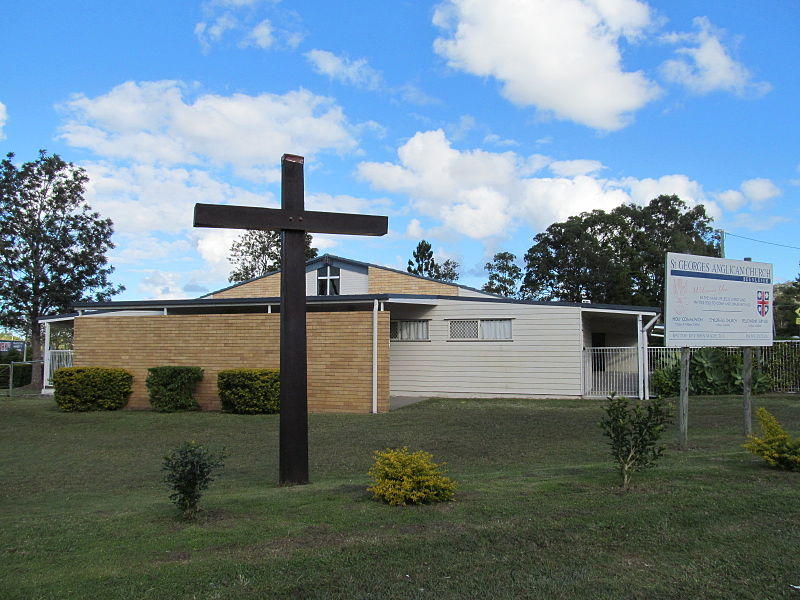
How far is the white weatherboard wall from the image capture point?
18297 millimetres

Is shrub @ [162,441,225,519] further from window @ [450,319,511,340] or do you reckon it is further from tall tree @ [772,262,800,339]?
tall tree @ [772,262,800,339]

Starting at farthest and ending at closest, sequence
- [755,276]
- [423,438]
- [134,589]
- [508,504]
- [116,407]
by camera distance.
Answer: [116,407]
[423,438]
[755,276]
[508,504]
[134,589]

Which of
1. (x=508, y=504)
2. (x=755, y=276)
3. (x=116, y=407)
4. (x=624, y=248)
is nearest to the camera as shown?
(x=508, y=504)

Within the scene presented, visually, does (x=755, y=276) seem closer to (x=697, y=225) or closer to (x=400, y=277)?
(x=400, y=277)

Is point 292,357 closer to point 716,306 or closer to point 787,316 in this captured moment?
point 716,306

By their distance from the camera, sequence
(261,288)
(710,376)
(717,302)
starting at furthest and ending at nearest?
(261,288), (710,376), (717,302)

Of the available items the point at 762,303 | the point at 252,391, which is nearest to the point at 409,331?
the point at 252,391

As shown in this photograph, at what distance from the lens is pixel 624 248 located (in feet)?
154

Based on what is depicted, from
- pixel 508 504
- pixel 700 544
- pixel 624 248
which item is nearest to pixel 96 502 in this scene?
pixel 508 504

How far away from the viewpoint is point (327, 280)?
89.7 feet

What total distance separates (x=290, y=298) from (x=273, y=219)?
34.2 inches

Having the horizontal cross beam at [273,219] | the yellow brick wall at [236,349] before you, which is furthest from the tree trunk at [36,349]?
the horizontal cross beam at [273,219]

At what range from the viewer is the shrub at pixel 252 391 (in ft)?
51.6

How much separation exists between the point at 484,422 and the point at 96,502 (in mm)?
8362
